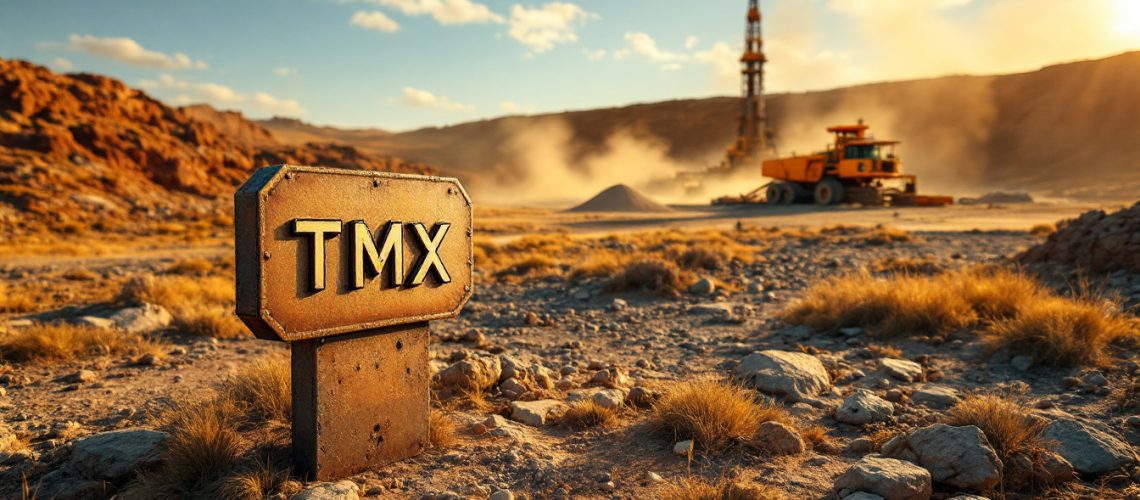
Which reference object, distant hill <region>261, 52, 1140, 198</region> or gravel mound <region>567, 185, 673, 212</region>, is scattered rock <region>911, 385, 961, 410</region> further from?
distant hill <region>261, 52, 1140, 198</region>

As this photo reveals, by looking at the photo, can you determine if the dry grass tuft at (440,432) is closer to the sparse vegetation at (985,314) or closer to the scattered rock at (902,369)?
the scattered rock at (902,369)

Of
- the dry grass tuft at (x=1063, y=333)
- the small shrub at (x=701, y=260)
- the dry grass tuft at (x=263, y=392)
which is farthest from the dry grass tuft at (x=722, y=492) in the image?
the small shrub at (x=701, y=260)

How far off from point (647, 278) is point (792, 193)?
27.0 meters

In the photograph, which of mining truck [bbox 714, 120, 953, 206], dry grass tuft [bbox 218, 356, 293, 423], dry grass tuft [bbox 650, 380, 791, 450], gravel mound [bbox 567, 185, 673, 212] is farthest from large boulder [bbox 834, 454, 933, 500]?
gravel mound [bbox 567, 185, 673, 212]

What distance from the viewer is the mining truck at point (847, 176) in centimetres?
2961

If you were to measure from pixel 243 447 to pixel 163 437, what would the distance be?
383 millimetres

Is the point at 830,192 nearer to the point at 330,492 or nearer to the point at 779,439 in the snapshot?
the point at 779,439

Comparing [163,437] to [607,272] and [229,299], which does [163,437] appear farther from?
[607,272]

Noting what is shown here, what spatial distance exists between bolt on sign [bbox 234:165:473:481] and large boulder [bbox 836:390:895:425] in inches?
93.4

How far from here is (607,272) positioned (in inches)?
408

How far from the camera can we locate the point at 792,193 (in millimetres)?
33812

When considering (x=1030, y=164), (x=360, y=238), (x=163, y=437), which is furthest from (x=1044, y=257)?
Result: (x=1030, y=164)

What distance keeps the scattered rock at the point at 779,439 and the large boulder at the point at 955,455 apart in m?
0.44

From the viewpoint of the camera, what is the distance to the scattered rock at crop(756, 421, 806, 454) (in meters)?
3.46
